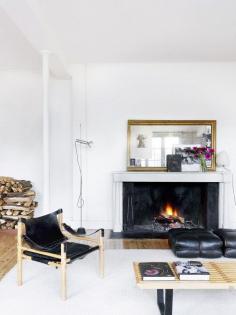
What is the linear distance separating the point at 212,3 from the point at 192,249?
280cm

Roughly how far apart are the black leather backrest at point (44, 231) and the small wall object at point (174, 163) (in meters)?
2.39

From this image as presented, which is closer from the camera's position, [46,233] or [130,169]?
[46,233]

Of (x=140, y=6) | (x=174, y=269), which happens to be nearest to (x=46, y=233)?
(x=174, y=269)

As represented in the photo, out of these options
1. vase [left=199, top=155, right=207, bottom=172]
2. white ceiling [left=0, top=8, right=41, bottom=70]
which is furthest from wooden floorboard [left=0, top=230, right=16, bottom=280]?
vase [left=199, top=155, right=207, bottom=172]

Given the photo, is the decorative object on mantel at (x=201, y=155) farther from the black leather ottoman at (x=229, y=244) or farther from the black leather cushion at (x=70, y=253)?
the black leather cushion at (x=70, y=253)

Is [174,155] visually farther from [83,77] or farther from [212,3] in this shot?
[212,3]

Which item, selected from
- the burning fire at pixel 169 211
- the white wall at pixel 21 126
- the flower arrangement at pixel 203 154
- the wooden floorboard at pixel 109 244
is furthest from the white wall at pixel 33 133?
the flower arrangement at pixel 203 154

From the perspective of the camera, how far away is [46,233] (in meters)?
3.35

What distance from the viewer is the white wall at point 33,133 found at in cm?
563

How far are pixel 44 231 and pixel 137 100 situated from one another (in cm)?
298

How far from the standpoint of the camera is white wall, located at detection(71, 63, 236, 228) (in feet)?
17.8

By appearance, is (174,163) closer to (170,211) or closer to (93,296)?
(170,211)

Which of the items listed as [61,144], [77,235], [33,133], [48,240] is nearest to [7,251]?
[48,240]

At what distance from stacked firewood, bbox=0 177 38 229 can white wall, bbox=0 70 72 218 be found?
0.28 meters
